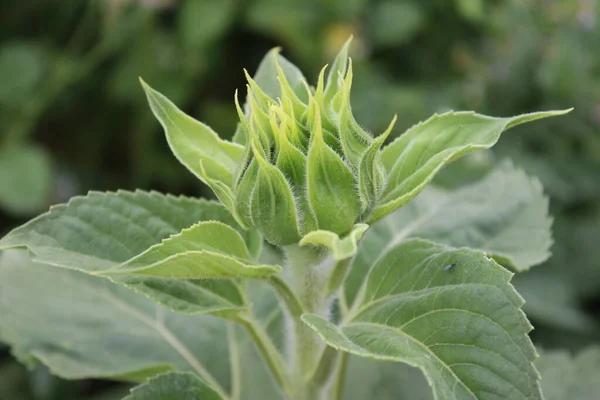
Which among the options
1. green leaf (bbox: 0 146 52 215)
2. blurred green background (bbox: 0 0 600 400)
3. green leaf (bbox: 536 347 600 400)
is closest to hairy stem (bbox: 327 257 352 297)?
green leaf (bbox: 536 347 600 400)

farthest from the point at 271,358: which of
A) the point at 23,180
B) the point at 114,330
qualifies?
the point at 23,180

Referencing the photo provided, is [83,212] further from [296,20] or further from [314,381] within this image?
[296,20]

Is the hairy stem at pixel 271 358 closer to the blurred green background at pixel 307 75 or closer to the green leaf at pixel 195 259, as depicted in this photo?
the green leaf at pixel 195 259

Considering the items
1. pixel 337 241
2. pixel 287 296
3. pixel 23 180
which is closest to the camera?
pixel 337 241

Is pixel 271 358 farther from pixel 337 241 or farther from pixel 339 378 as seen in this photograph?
pixel 337 241

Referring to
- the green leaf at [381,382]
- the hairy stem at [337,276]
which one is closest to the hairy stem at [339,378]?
the hairy stem at [337,276]
